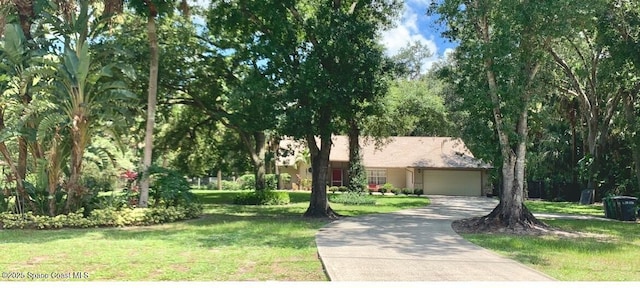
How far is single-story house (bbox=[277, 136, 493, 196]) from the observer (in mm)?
38109

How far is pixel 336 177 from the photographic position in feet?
139

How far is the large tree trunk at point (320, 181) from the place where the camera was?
1777cm

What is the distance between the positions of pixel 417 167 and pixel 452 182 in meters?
3.08

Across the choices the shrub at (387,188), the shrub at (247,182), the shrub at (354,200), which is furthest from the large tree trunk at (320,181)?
the shrub at (247,182)

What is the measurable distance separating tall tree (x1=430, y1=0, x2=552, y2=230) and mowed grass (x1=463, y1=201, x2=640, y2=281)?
1907 millimetres

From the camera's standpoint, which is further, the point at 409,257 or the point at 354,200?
the point at 354,200

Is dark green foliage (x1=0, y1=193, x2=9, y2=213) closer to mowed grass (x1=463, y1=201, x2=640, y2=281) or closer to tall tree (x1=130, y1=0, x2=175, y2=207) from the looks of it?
tall tree (x1=130, y1=0, x2=175, y2=207)

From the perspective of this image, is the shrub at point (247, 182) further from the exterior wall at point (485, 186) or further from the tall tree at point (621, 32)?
the tall tree at point (621, 32)

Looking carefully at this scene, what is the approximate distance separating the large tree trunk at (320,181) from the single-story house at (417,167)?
17.5 m

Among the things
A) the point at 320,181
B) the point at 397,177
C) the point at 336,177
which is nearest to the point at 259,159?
the point at 320,181

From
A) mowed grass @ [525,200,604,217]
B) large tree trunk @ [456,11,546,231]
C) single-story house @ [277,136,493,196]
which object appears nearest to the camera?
large tree trunk @ [456,11,546,231]

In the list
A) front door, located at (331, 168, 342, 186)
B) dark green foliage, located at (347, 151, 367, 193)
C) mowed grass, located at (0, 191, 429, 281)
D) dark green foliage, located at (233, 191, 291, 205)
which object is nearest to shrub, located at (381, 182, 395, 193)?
front door, located at (331, 168, 342, 186)

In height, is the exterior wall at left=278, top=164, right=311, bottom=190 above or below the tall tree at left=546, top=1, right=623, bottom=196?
below

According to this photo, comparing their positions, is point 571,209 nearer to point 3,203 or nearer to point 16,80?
point 3,203
